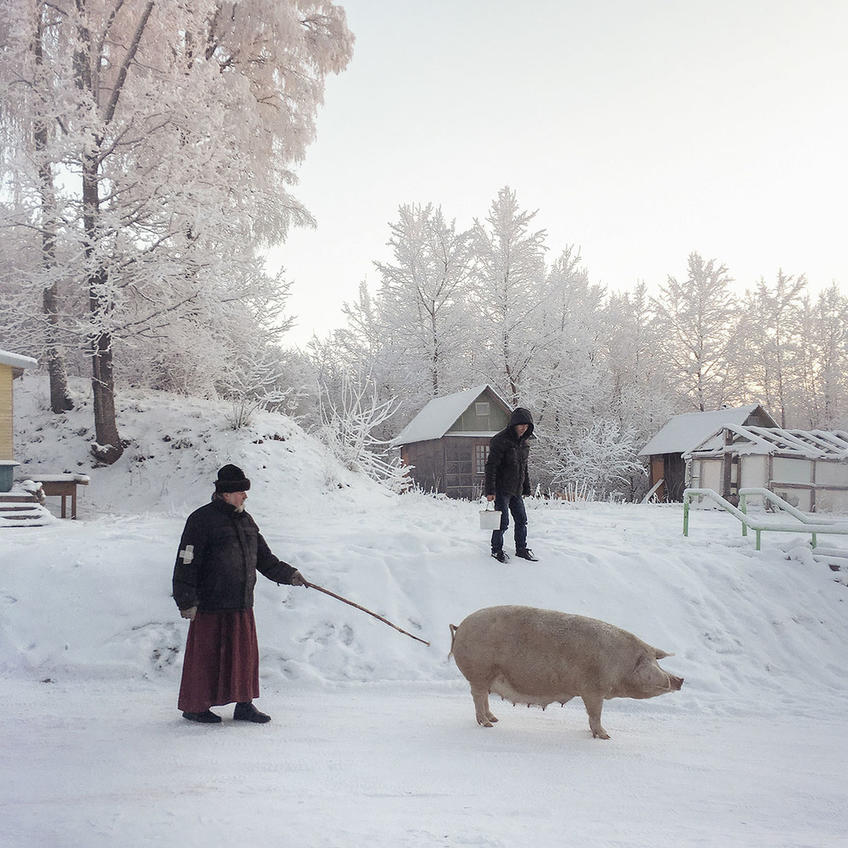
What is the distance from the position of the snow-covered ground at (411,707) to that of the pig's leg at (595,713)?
0.11 meters

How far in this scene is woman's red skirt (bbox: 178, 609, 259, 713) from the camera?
5008mm

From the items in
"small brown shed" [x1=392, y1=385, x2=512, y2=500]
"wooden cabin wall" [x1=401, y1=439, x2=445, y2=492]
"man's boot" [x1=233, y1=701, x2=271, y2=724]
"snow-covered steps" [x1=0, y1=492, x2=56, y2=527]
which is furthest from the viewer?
"wooden cabin wall" [x1=401, y1=439, x2=445, y2=492]

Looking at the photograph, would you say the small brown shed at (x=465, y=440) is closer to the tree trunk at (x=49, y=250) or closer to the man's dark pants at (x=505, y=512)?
the tree trunk at (x=49, y=250)

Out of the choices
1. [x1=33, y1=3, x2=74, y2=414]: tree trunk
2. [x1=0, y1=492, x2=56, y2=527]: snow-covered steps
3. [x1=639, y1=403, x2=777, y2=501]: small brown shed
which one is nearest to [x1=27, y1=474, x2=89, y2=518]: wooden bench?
[x1=0, y1=492, x2=56, y2=527]: snow-covered steps

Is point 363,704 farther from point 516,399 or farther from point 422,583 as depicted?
point 516,399

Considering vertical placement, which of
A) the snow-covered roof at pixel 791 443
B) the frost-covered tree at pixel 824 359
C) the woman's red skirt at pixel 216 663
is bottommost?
the woman's red skirt at pixel 216 663

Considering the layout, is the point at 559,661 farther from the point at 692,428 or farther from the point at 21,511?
the point at 692,428

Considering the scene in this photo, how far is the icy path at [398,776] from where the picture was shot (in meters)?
3.20

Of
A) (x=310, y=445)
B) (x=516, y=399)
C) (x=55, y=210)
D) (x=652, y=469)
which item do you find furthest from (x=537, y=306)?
(x=55, y=210)

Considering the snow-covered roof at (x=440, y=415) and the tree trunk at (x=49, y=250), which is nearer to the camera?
the tree trunk at (x=49, y=250)

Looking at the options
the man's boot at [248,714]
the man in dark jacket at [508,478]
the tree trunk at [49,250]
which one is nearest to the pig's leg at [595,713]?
the man's boot at [248,714]

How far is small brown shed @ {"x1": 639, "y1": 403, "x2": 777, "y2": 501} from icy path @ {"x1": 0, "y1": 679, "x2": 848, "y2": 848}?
21.0 meters

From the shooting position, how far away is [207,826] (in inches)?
124

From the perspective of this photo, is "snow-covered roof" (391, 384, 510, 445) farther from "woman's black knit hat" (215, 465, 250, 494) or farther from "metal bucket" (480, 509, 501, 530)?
"woman's black knit hat" (215, 465, 250, 494)
